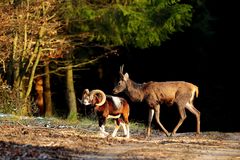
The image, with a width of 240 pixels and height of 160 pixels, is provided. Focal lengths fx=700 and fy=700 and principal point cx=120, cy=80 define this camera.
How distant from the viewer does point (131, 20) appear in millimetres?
30828

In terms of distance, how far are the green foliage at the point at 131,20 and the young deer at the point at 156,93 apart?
9830 mm

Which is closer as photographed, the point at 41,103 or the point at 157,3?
the point at 157,3

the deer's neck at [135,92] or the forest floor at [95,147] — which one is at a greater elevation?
the deer's neck at [135,92]

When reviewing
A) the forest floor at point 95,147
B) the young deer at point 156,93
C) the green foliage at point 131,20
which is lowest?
the forest floor at point 95,147

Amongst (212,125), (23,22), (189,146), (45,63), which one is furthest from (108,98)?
(212,125)


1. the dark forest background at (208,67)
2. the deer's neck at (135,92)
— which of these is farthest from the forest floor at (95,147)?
the dark forest background at (208,67)

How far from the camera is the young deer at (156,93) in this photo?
68.3 ft

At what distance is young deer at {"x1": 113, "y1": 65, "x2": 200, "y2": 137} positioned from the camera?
68.3 feet

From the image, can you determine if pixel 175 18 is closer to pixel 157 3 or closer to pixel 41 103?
pixel 157 3

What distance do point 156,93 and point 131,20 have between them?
10.4 metres

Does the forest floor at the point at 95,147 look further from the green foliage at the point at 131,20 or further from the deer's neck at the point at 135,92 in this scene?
the green foliage at the point at 131,20

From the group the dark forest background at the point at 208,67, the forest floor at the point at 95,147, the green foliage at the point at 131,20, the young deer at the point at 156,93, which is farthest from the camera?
the dark forest background at the point at 208,67

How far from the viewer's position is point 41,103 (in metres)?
37.6

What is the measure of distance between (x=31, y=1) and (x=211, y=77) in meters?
13.9
